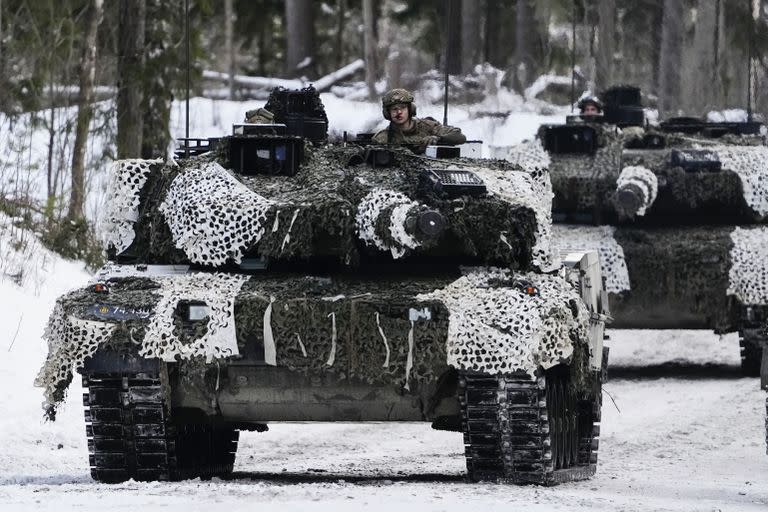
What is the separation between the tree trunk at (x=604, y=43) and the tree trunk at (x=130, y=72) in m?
14.2

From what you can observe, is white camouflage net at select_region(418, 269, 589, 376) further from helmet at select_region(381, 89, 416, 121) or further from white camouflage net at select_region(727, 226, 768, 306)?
white camouflage net at select_region(727, 226, 768, 306)

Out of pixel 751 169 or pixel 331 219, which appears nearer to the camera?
pixel 331 219

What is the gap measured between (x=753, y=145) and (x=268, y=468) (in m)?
7.87

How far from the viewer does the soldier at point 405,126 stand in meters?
11.7

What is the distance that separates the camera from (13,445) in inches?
467

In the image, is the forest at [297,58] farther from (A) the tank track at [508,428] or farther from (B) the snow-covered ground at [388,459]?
(A) the tank track at [508,428]

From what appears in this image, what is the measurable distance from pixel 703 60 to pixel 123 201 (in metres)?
24.7

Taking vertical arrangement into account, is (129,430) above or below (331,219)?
below

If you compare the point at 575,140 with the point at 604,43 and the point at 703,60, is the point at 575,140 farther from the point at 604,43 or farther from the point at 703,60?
the point at 604,43

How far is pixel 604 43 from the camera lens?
34.8m

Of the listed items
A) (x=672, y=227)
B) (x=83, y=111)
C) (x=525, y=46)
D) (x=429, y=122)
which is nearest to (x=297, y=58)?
(x=525, y=46)

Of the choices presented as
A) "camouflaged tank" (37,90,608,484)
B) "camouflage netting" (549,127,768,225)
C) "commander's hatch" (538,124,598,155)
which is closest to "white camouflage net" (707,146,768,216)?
"camouflage netting" (549,127,768,225)

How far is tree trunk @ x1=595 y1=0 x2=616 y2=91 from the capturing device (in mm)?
34375

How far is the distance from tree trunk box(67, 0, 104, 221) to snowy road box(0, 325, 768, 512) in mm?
5734
